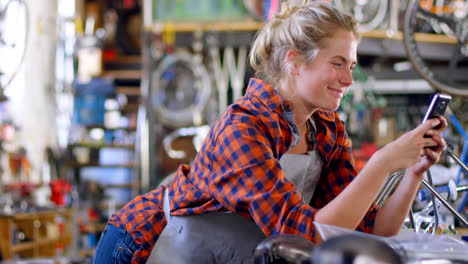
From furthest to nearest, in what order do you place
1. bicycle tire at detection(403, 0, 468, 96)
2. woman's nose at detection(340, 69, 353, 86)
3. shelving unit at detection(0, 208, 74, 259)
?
shelving unit at detection(0, 208, 74, 259)
bicycle tire at detection(403, 0, 468, 96)
woman's nose at detection(340, 69, 353, 86)

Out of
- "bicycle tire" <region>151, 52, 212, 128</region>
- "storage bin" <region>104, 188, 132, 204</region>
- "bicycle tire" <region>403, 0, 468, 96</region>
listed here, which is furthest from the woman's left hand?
"storage bin" <region>104, 188, 132, 204</region>

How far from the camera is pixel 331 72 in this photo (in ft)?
3.88

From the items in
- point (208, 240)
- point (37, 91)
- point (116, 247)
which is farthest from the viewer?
point (37, 91)

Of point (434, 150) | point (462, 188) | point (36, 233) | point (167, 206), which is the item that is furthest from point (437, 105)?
point (36, 233)

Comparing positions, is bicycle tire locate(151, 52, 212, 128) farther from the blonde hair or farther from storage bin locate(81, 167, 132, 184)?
the blonde hair

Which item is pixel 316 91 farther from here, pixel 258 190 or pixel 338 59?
pixel 258 190

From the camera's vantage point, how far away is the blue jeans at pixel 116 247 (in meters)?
1.33

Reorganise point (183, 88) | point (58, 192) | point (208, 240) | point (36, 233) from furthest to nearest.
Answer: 1. point (183, 88)
2. point (58, 192)
3. point (36, 233)
4. point (208, 240)

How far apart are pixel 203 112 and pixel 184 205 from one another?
229 inches

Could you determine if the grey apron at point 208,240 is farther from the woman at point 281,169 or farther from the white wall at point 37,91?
the white wall at point 37,91

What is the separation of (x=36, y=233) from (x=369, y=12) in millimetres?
4590

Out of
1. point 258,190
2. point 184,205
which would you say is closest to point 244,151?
point 258,190

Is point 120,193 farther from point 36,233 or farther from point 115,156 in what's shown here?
point 36,233

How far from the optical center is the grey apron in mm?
1204
